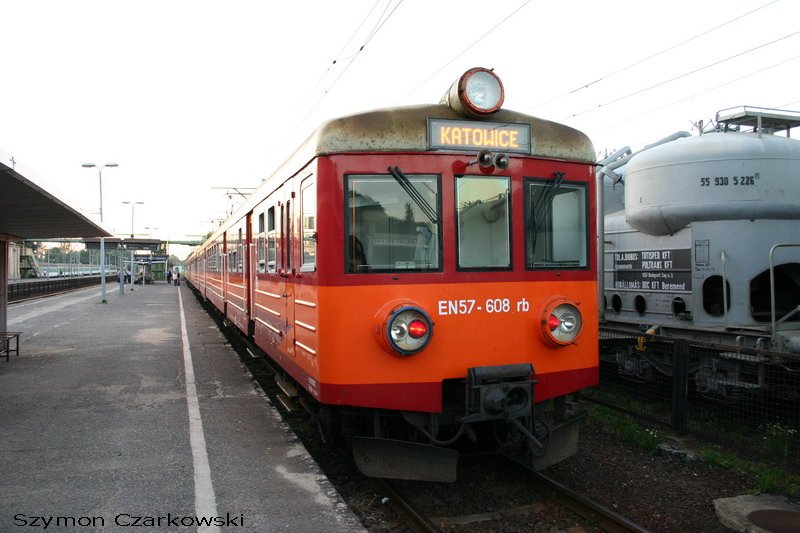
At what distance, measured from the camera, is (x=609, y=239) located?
970cm

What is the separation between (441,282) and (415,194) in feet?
2.30

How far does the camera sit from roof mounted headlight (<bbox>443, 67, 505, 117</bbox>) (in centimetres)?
494

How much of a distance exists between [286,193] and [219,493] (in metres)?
2.87

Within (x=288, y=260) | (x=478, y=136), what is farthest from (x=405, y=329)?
(x=288, y=260)

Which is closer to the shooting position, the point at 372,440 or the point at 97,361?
the point at 372,440

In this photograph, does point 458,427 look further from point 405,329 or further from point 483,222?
point 483,222

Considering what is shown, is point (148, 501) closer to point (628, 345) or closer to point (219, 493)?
point (219, 493)

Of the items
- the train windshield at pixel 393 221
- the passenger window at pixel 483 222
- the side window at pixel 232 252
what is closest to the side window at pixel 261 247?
the side window at pixel 232 252

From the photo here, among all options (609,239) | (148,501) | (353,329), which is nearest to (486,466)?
(353,329)

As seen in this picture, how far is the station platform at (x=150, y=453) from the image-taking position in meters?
4.40

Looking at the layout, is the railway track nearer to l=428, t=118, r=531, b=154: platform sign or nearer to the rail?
the rail

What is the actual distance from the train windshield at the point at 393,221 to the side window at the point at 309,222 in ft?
1.10

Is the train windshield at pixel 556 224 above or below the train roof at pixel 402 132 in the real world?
below

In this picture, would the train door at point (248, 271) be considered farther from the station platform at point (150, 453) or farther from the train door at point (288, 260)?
the train door at point (288, 260)
